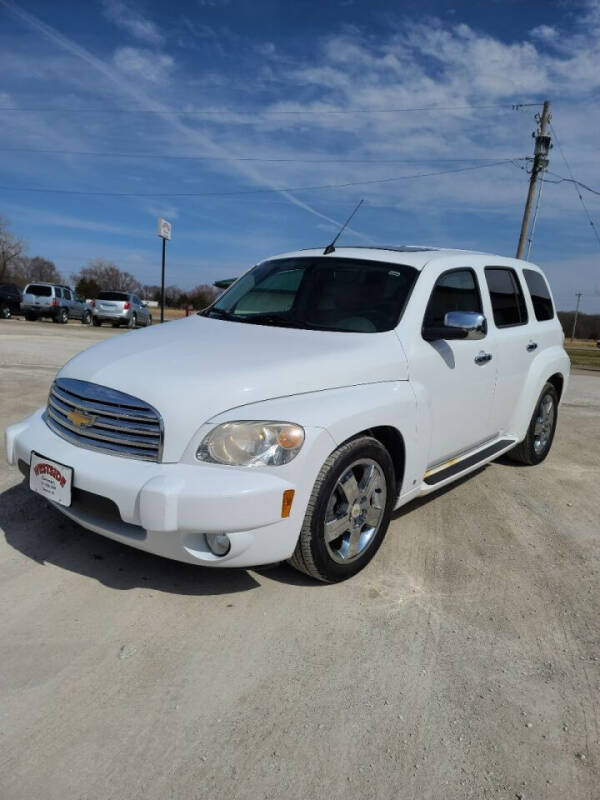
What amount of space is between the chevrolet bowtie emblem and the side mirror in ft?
6.43

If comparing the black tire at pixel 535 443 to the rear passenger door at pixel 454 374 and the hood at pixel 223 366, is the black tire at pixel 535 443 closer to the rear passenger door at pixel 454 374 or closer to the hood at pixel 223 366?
the rear passenger door at pixel 454 374

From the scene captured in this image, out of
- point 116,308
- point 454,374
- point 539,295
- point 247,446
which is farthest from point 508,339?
point 116,308

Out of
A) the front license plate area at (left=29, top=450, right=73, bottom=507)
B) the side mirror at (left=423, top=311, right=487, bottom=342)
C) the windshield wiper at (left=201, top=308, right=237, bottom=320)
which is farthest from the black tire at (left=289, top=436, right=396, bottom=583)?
the windshield wiper at (left=201, top=308, right=237, bottom=320)

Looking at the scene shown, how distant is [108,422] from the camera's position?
112 inches

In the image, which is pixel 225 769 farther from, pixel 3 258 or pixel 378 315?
pixel 3 258

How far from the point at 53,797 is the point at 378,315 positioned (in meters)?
2.79


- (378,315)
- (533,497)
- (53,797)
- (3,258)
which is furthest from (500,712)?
(3,258)

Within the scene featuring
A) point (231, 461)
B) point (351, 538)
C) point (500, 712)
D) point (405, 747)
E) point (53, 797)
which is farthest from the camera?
point (351, 538)

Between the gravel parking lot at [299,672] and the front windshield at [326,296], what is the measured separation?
140 cm

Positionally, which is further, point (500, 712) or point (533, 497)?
point (533, 497)

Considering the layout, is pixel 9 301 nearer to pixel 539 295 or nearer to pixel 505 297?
pixel 539 295

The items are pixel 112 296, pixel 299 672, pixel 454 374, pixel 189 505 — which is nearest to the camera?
pixel 299 672

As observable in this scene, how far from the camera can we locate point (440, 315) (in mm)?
3857

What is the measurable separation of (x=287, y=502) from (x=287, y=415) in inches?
15.5
